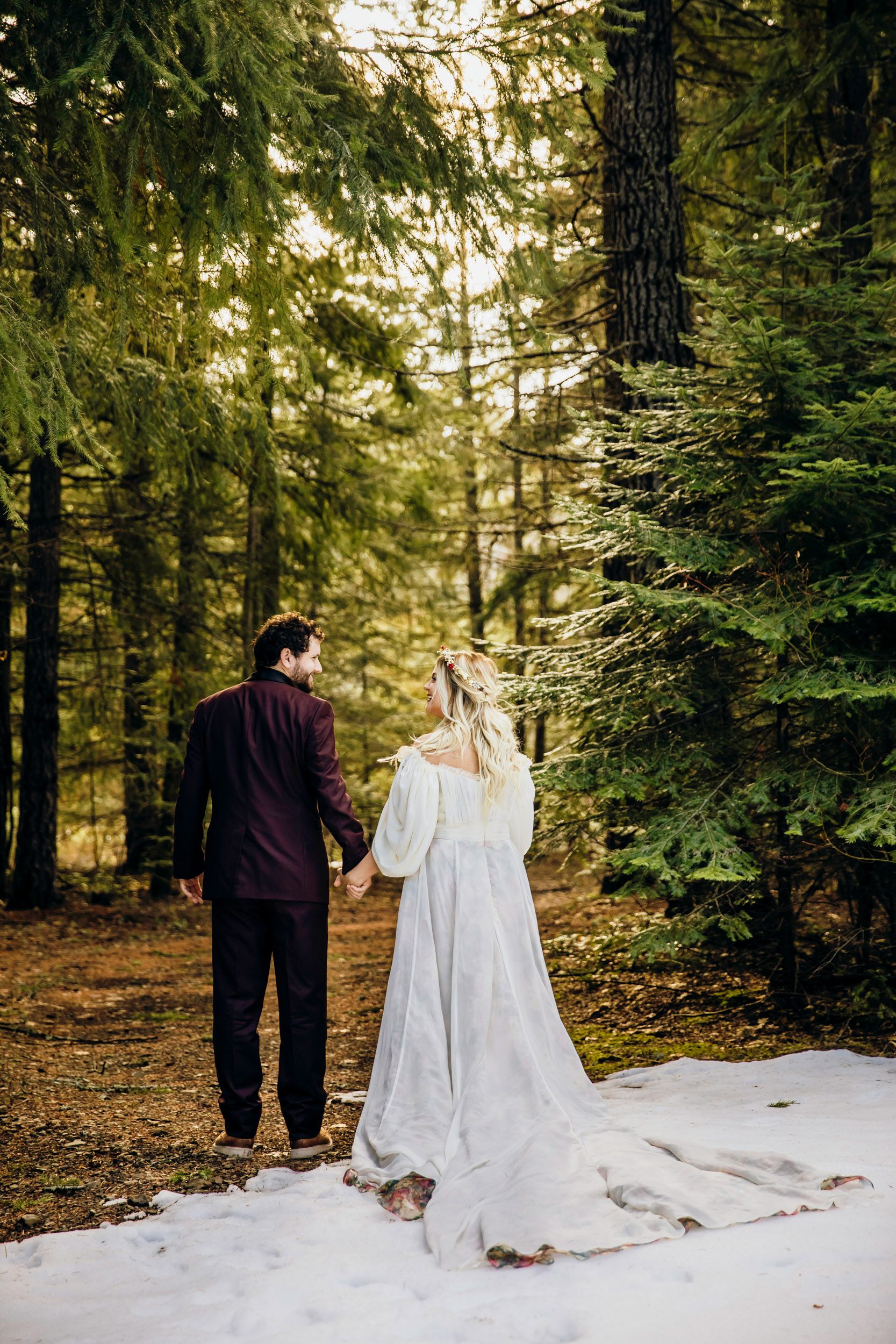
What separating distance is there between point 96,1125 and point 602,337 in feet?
31.0

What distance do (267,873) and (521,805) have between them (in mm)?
1130

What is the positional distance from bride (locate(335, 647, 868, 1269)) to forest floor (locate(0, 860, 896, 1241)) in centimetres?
76

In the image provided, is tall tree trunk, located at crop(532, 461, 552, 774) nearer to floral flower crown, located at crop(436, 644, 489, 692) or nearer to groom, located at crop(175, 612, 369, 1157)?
→ floral flower crown, located at crop(436, 644, 489, 692)

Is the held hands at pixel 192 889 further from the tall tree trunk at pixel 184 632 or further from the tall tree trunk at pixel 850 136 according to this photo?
the tall tree trunk at pixel 184 632

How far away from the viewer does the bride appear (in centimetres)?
321

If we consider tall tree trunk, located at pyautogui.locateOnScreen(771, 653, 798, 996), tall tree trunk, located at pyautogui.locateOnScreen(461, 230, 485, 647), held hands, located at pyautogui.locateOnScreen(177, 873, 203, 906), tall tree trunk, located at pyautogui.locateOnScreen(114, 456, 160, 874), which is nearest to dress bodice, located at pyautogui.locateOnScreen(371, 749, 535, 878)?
held hands, located at pyautogui.locateOnScreen(177, 873, 203, 906)

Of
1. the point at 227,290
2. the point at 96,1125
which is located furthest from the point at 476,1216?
the point at 227,290

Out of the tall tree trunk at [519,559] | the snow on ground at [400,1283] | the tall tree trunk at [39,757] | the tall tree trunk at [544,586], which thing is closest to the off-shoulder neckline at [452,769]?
the snow on ground at [400,1283]

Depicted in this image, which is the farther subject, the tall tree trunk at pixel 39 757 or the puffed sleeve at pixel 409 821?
the tall tree trunk at pixel 39 757

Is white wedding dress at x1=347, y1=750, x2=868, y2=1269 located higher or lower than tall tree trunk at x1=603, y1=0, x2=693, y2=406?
lower

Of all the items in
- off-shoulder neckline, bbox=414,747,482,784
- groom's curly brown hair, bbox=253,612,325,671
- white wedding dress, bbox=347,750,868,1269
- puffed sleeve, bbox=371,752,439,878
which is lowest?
white wedding dress, bbox=347,750,868,1269

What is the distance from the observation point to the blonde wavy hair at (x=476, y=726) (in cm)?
418

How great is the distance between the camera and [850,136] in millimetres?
8562

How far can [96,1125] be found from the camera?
478cm
